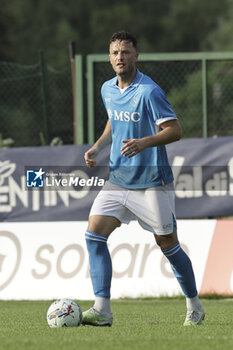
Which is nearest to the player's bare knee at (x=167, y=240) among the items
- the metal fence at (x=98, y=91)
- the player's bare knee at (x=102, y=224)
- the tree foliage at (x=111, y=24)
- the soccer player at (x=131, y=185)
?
the soccer player at (x=131, y=185)

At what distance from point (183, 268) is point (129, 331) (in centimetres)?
82

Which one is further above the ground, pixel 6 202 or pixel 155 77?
pixel 155 77

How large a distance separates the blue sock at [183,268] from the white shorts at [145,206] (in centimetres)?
19

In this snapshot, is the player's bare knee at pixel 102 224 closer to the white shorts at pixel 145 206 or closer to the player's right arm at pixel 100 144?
the white shorts at pixel 145 206

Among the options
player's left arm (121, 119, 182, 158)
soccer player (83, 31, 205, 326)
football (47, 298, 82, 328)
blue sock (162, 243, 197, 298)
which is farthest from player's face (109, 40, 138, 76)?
football (47, 298, 82, 328)

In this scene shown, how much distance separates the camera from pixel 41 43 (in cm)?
7894

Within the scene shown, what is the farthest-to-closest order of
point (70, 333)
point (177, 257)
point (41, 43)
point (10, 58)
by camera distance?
point (41, 43)
point (10, 58)
point (177, 257)
point (70, 333)

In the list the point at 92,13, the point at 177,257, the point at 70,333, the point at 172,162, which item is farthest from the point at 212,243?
the point at 92,13

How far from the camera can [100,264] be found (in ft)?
29.9

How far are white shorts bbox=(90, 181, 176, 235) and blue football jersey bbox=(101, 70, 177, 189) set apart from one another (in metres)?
0.07

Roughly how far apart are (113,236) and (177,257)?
440 cm

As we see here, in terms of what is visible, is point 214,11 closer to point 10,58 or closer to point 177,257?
point 10,58

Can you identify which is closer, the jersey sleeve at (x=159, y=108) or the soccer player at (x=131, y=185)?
the jersey sleeve at (x=159, y=108)

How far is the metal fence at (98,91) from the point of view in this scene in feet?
47.8
